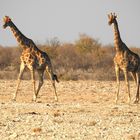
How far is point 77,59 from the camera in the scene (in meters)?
57.2

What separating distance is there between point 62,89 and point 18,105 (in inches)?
394

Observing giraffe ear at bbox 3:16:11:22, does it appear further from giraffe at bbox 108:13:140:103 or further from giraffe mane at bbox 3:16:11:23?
giraffe at bbox 108:13:140:103

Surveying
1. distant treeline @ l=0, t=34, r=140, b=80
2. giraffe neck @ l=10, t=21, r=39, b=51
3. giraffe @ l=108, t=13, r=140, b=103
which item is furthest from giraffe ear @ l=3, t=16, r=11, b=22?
distant treeline @ l=0, t=34, r=140, b=80

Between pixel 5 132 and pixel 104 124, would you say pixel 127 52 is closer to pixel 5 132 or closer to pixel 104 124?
pixel 104 124

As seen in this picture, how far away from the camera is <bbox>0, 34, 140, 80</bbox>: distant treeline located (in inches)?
1732

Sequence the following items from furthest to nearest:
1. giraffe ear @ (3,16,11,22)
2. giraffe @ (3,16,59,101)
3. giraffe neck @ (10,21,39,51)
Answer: giraffe neck @ (10,21,39,51), giraffe ear @ (3,16,11,22), giraffe @ (3,16,59,101)

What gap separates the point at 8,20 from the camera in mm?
23219

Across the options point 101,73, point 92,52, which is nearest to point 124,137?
point 101,73

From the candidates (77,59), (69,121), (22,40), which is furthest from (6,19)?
(77,59)

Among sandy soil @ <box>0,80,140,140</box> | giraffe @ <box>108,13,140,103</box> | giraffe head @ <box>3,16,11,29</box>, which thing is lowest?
sandy soil @ <box>0,80,140,140</box>

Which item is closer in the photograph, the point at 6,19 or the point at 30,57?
the point at 30,57

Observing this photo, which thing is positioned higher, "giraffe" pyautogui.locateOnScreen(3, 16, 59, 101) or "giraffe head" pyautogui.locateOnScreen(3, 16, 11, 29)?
"giraffe head" pyautogui.locateOnScreen(3, 16, 11, 29)

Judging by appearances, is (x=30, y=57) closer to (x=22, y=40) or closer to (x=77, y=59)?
(x=22, y=40)

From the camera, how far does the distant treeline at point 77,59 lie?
4400 cm
